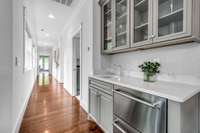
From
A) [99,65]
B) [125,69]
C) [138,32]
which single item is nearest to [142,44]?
[138,32]

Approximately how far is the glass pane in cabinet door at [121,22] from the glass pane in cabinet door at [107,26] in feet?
0.84

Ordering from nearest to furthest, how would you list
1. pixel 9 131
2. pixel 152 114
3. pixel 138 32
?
pixel 152 114 → pixel 9 131 → pixel 138 32

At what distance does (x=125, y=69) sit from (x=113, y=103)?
89 centimetres

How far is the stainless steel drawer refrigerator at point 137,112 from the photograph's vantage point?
40.3 inches

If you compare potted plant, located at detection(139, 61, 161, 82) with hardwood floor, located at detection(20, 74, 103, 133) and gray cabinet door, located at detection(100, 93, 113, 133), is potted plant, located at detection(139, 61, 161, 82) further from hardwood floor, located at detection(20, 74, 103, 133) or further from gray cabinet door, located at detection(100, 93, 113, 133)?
hardwood floor, located at detection(20, 74, 103, 133)

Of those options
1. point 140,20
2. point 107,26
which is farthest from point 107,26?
point 140,20

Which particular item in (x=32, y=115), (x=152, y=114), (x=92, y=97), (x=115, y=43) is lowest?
(x=32, y=115)

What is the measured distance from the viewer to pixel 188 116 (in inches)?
37.6

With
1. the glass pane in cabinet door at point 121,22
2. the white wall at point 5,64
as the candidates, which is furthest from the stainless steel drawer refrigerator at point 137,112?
the white wall at point 5,64

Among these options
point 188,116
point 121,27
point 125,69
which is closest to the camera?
point 188,116

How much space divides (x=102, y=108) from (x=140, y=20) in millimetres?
1485

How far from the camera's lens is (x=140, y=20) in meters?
1.74

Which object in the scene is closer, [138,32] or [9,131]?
[9,131]

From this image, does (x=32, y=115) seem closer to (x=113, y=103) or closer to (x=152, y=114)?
(x=113, y=103)
